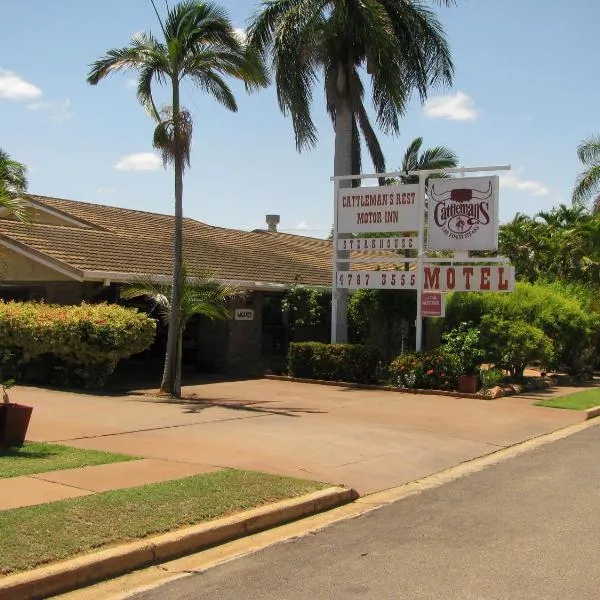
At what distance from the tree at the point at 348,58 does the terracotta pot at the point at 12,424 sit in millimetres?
12814

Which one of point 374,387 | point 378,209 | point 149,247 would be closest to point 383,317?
point 378,209

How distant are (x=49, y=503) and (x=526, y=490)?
5.08 metres

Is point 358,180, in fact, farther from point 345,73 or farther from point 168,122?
point 168,122

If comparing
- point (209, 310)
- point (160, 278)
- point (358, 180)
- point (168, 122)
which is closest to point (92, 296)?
point (160, 278)

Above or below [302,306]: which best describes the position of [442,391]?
below

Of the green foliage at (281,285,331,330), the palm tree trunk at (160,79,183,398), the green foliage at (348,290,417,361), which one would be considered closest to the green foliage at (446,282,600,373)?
the green foliage at (348,290,417,361)

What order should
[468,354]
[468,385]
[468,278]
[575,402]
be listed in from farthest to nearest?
[468,278], [468,354], [468,385], [575,402]

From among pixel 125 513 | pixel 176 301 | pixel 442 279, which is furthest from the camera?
pixel 442 279

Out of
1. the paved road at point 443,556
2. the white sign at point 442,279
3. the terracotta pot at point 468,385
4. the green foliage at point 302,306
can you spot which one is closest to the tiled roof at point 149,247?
the green foliage at point 302,306

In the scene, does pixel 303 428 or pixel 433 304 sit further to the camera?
pixel 433 304

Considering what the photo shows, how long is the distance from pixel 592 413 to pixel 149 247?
12536 mm

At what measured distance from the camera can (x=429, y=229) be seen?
19.7m

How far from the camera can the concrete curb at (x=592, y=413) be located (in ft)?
51.0

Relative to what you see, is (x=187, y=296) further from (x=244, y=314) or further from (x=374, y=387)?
(x=374, y=387)
